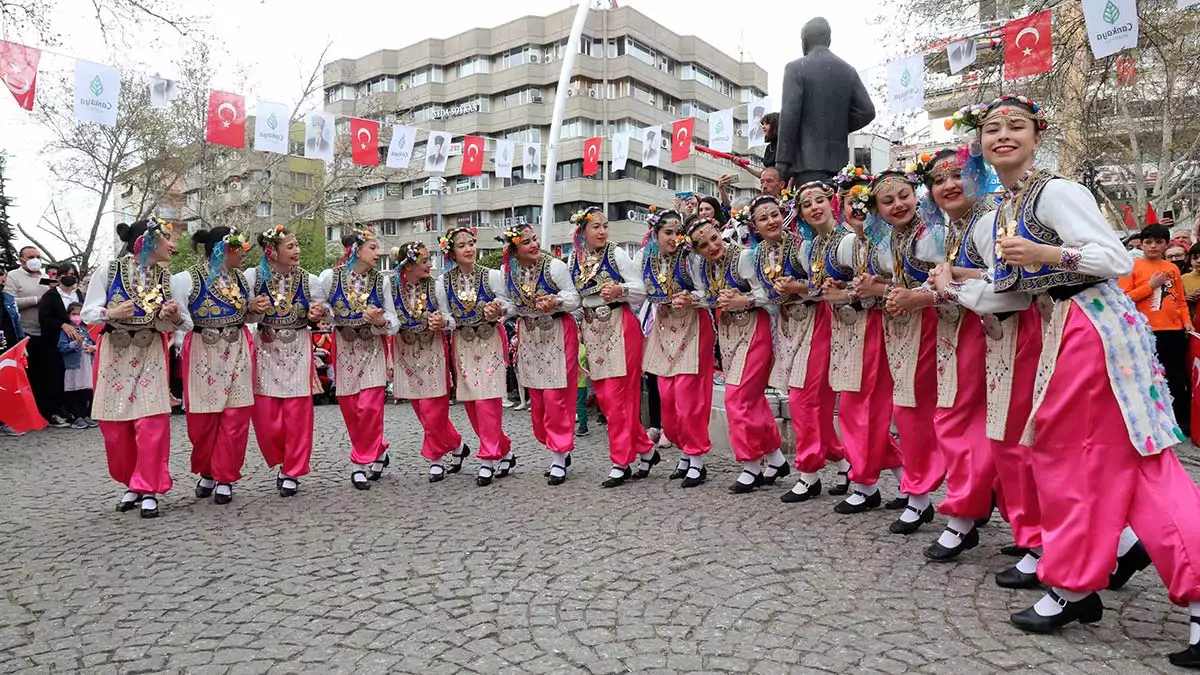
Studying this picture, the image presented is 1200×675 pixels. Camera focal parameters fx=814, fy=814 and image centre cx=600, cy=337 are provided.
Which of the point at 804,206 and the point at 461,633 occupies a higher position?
the point at 804,206

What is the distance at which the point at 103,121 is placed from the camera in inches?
382

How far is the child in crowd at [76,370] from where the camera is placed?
998 centimetres

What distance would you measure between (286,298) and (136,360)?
3.43 feet

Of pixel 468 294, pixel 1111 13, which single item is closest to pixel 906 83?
pixel 1111 13

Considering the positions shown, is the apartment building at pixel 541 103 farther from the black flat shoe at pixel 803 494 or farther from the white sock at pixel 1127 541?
the white sock at pixel 1127 541

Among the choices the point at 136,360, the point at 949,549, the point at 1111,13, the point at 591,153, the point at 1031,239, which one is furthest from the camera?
the point at 591,153

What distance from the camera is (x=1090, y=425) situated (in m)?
2.83

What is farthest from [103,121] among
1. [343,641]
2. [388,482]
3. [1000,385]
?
[1000,385]

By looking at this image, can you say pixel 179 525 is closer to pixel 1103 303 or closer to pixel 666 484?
pixel 666 484

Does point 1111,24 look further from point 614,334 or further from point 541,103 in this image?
point 541,103

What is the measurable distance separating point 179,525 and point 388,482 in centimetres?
155

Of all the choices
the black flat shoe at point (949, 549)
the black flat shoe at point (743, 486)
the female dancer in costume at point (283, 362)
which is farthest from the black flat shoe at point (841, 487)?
the female dancer in costume at point (283, 362)

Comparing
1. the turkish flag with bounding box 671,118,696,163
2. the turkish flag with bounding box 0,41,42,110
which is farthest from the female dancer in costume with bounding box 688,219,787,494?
the turkish flag with bounding box 0,41,42,110

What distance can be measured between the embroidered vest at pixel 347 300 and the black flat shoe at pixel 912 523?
3.88m
